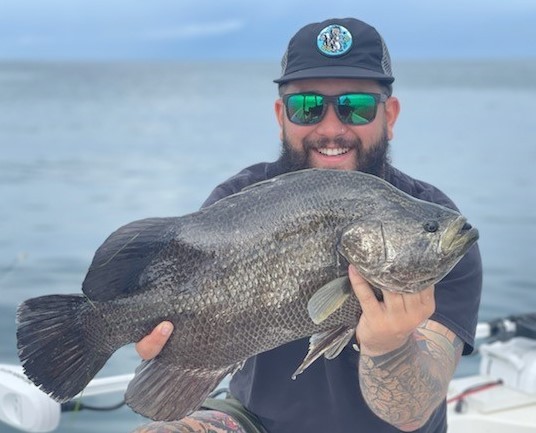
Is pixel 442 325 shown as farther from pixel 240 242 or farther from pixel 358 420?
pixel 240 242

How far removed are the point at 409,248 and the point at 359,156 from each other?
1.04m

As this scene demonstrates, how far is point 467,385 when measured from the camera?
5.37m

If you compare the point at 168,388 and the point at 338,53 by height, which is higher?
the point at 338,53

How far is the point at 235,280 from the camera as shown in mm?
2730

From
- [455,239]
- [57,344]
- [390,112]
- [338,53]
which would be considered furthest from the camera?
[390,112]

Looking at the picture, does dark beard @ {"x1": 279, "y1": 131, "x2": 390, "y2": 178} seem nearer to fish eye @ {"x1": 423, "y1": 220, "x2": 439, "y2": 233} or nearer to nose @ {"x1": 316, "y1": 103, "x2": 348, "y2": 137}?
nose @ {"x1": 316, "y1": 103, "x2": 348, "y2": 137}

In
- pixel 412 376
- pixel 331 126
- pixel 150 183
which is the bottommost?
pixel 150 183

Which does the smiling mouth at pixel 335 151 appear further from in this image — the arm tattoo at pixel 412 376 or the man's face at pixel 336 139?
the arm tattoo at pixel 412 376

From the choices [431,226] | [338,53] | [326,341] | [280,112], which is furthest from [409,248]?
[280,112]

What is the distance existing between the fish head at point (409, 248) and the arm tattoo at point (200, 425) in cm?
125

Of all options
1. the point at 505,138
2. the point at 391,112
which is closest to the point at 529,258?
the point at 391,112

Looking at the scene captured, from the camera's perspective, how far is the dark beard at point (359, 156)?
3574mm

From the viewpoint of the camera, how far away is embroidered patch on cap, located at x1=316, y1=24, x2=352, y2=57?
368 centimetres

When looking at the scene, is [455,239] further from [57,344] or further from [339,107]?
[57,344]
